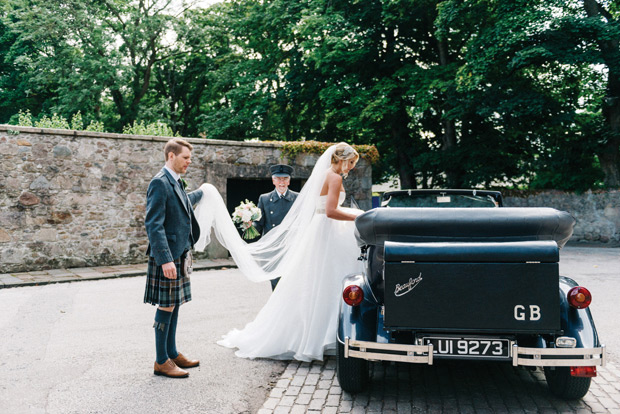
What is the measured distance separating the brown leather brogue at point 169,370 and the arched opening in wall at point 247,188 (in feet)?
33.9

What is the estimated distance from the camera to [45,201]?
10945 mm

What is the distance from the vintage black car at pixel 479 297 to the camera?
11.3 ft

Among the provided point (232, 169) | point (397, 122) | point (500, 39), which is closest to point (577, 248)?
point (500, 39)

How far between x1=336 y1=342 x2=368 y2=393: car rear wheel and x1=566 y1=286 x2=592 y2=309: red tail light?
1654 millimetres

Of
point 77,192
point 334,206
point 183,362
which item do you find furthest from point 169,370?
point 77,192

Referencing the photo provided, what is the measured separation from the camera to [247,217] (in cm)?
659

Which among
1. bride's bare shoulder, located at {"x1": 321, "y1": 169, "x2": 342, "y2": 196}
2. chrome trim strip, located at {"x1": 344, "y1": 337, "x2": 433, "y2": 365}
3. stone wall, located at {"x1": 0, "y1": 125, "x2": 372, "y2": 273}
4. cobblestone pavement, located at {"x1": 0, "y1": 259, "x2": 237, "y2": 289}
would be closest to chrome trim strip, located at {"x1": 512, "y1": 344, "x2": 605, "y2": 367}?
chrome trim strip, located at {"x1": 344, "y1": 337, "x2": 433, "y2": 365}

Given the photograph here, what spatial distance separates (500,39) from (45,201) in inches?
562

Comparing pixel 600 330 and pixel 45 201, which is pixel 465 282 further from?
pixel 45 201

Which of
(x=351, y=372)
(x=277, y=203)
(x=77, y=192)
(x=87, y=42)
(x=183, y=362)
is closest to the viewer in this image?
(x=351, y=372)

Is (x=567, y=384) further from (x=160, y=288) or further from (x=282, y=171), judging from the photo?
(x=282, y=171)

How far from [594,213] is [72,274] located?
57.2 ft

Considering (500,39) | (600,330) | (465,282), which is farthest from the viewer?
(500,39)

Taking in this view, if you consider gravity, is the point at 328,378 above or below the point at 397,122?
below
